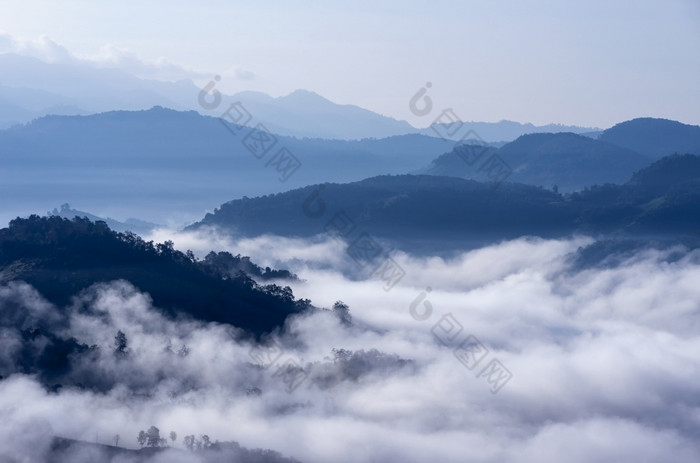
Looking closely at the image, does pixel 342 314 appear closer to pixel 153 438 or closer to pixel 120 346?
pixel 120 346

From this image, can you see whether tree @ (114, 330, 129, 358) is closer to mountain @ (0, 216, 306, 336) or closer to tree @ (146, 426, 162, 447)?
mountain @ (0, 216, 306, 336)

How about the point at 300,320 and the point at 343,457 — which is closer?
the point at 343,457

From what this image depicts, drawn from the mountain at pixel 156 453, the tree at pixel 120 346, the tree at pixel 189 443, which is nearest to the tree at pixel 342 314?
the tree at pixel 120 346

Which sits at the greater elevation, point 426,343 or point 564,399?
point 426,343

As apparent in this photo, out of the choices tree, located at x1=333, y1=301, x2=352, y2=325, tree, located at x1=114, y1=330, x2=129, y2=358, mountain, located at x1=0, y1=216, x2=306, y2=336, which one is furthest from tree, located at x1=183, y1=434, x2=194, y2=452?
tree, located at x1=333, y1=301, x2=352, y2=325

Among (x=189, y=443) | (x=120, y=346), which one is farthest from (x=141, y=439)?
(x=120, y=346)

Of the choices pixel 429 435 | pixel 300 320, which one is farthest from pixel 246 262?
pixel 429 435

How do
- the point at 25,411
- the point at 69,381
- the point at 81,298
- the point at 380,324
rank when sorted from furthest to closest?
1. the point at 380,324
2. the point at 81,298
3. the point at 69,381
4. the point at 25,411

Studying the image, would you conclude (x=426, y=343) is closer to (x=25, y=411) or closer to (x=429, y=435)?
(x=429, y=435)
